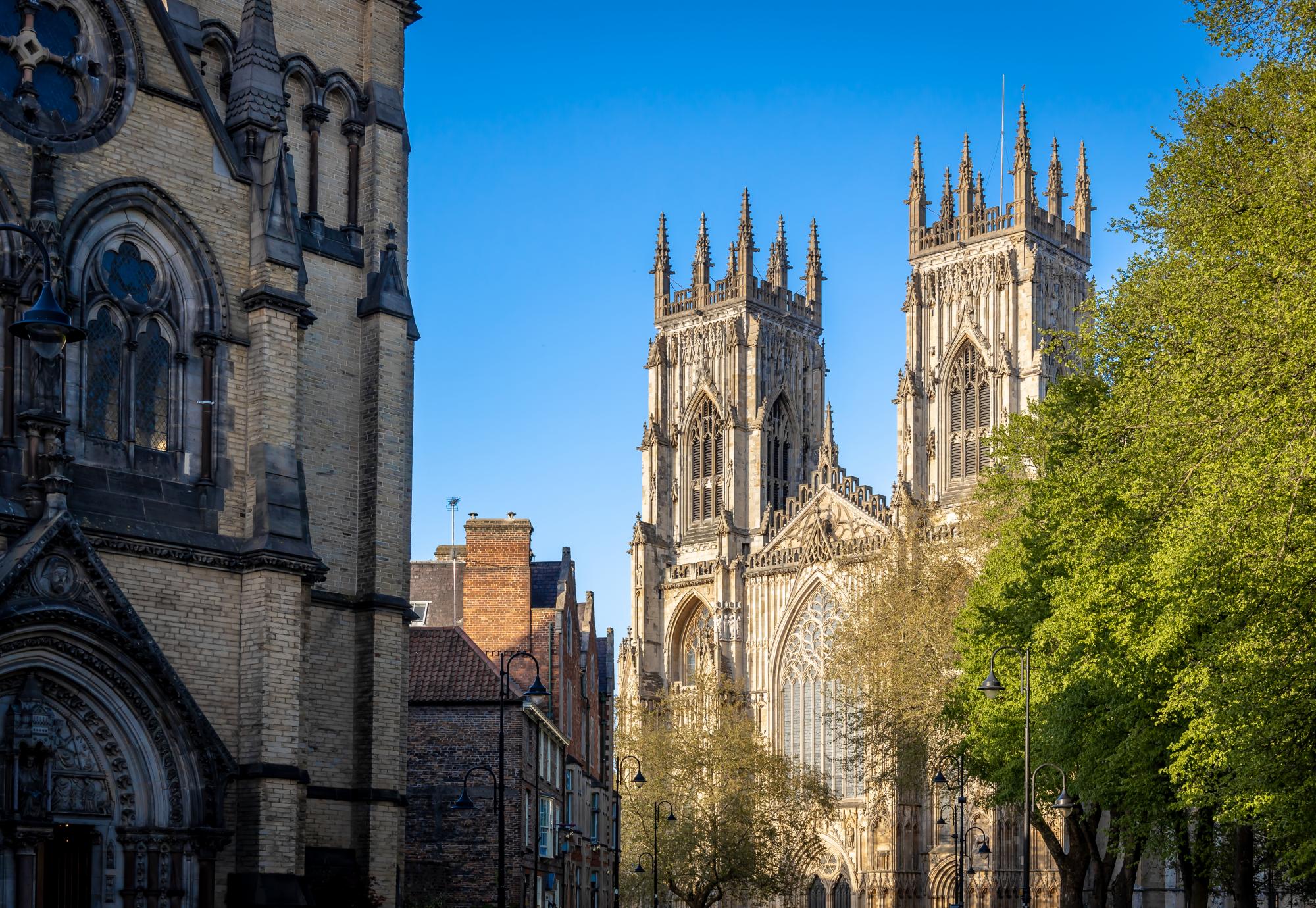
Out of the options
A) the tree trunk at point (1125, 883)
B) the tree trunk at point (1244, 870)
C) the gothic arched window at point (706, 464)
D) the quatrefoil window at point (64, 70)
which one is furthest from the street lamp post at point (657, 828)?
the quatrefoil window at point (64, 70)

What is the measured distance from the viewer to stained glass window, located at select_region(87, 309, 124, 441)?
878 inches

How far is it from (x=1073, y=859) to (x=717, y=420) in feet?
167

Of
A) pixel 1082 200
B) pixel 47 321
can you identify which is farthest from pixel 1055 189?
pixel 47 321

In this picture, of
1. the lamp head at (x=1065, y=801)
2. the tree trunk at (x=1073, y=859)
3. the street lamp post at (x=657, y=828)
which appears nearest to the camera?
the lamp head at (x=1065, y=801)

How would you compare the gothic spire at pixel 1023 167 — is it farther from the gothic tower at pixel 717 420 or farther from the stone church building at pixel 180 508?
the stone church building at pixel 180 508

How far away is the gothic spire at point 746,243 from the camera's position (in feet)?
289

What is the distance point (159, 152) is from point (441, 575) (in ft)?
92.8

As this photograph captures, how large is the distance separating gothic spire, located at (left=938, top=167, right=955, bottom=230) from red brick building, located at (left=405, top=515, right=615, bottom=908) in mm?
30100

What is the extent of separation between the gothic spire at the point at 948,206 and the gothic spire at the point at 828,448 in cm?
1037

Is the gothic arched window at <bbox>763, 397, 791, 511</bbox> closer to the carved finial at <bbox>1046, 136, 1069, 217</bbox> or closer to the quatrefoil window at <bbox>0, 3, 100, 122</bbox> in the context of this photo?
the carved finial at <bbox>1046, 136, 1069, 217</bbox>

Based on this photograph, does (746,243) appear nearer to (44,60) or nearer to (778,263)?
(778,263)

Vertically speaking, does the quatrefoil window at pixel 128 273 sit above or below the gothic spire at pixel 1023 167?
below

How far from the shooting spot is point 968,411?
250ft

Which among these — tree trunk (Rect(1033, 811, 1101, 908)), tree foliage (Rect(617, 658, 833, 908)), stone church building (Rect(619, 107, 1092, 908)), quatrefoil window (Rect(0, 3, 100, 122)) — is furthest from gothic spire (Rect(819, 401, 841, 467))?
quatrefoil window (Rect(0, 3, 100, 122))
